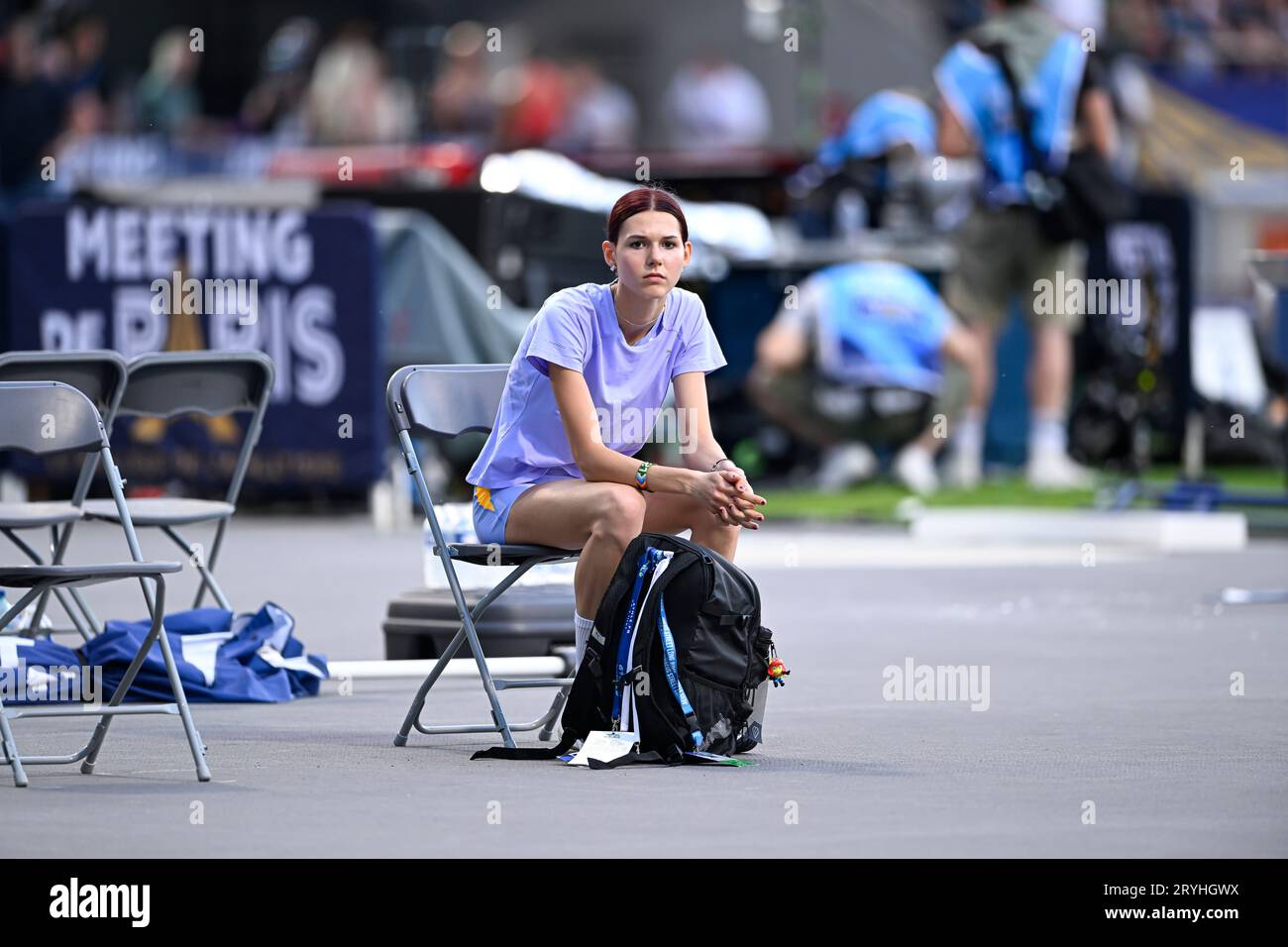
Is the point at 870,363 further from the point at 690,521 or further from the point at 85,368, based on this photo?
the point at 690,521

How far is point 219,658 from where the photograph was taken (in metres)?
7.53

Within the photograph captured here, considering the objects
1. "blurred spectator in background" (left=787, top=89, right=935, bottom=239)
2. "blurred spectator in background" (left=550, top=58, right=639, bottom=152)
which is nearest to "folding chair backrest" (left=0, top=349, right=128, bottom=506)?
"blurred spectator in background" (left=787, top=89, right=935, bottom=239)

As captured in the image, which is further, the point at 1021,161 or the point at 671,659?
the point at 1021,161

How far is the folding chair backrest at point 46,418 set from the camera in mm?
6023

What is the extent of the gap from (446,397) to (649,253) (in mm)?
833

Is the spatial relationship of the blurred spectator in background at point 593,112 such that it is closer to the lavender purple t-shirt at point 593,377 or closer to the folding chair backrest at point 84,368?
the folding chair backrest at point 84,368

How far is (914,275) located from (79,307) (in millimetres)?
4782

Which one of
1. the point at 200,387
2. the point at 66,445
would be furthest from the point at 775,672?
the point at 200,387

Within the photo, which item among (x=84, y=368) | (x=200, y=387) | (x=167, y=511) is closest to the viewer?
(x=84, y=368)

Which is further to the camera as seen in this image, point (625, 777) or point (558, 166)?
point (558, 166)

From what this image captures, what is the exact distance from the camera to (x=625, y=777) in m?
5.87
